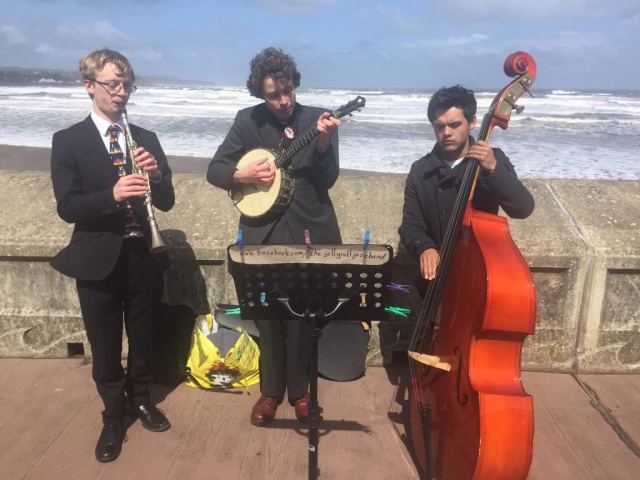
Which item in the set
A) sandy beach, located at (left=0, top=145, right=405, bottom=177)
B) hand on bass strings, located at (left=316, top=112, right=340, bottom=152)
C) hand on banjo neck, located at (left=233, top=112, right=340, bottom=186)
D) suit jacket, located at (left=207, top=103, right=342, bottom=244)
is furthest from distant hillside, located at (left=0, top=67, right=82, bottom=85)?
hand on bass strings, located at (left=316, top=112, right=340, bottom=152)

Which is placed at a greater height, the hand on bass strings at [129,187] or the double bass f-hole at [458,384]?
the hand on bass strings at [129,187]

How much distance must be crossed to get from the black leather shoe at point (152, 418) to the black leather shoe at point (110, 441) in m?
0.12

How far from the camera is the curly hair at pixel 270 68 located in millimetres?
2674

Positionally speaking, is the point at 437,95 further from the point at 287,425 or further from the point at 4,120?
the point at 4,120

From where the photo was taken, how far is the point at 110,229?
102 inches

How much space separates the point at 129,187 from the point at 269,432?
157 centimetres

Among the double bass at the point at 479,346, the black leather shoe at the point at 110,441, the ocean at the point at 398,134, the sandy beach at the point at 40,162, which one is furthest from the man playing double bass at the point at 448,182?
the sandy beach at the point at 40,162

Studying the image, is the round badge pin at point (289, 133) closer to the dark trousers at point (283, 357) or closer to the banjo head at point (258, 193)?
the banjo head at point (258, 193)

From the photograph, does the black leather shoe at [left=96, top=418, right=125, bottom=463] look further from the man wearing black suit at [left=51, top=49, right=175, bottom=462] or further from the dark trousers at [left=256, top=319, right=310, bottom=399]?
the dark trousers at [left=256, top=319, right=310, bottom=399]

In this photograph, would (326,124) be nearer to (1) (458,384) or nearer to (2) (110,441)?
(1) (458,384)

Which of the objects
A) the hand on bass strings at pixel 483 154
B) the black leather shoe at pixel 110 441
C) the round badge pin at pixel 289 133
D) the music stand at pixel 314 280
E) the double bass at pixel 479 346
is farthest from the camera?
the round badge pin at pixel 289 133

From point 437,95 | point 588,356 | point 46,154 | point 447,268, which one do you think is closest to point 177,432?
point 447,268

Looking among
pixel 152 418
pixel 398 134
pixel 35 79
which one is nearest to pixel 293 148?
pixel 152 418

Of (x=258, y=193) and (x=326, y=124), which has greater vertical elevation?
(x=326, y=124)
